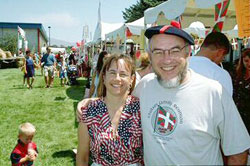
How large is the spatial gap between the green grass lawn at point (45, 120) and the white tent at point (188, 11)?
9.96ft

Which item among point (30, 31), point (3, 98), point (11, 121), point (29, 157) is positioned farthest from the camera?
point (30, 31)

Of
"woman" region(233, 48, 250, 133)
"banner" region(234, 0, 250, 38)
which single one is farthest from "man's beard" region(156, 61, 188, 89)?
"banner" region(234, 0, 250, 38)

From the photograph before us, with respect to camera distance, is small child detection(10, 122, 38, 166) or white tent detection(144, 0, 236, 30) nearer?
small child detection(10, 122, 38, 166)

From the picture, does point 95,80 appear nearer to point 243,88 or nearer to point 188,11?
point 243,88

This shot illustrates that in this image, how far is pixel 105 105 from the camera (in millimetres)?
1986

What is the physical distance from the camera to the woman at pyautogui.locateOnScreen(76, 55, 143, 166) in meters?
1.86

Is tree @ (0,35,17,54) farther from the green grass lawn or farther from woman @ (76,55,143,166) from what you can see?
woman @ (76,55,143,166)

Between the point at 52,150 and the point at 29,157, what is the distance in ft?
5.95

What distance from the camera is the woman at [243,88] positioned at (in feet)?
8.54

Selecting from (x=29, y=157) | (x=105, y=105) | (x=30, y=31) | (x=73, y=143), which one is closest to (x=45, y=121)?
(x=73, y=143)

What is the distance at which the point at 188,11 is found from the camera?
707 cm

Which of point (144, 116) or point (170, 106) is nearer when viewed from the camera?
point (170, 106)

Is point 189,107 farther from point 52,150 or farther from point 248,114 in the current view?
point 52,150

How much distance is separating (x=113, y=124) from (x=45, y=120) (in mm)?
5336
